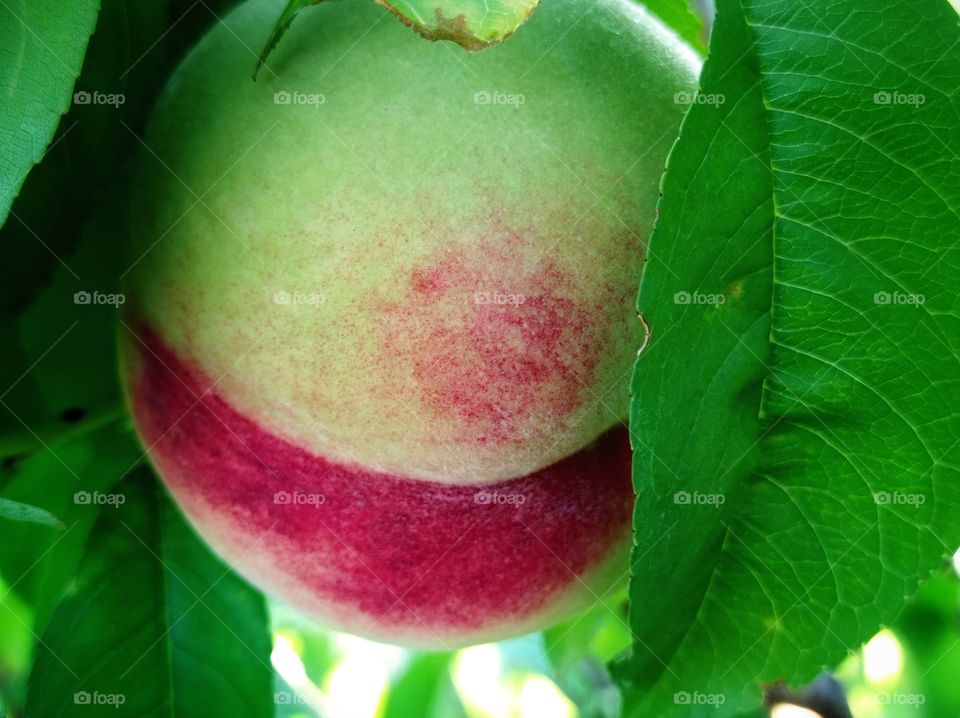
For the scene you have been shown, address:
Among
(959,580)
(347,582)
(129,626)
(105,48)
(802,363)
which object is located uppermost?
(105,48)

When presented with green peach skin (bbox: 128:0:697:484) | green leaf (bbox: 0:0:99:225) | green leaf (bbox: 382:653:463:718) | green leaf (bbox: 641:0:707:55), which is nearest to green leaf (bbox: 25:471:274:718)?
green peach skin (bbox: 128:0:697:484)

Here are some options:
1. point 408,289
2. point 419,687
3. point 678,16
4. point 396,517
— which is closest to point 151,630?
point 396,517

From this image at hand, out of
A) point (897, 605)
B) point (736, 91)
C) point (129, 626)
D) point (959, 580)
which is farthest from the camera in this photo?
point (959, 580)

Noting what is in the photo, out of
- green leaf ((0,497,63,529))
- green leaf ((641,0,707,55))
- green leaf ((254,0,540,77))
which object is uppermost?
green leaf ((254,0,540,77))

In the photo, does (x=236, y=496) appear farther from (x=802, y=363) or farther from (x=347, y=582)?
(x=802, y=363)

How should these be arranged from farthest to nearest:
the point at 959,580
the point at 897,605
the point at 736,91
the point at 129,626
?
the point at 959,580 → the point at 129,626 → the point at 897,605 → the point at 736,91

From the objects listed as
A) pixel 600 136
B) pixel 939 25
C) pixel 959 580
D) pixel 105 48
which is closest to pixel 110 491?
pixel 105 48

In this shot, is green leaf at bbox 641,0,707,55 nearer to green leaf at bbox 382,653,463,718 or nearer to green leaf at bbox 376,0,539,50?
green leaf at bbox 376,0,539,50
